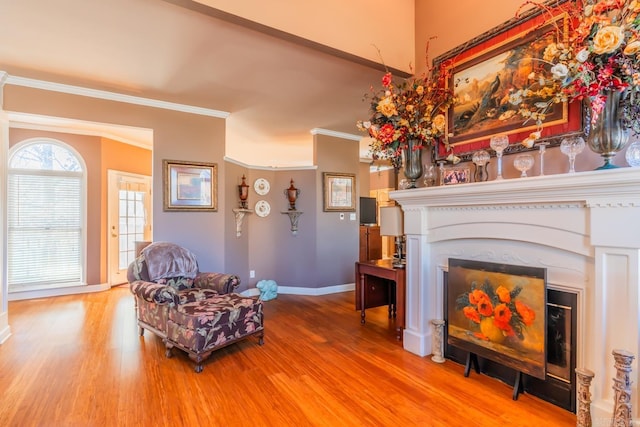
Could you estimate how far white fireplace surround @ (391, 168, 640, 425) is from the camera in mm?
1587

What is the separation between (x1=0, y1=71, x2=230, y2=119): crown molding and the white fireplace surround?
9.99 ft

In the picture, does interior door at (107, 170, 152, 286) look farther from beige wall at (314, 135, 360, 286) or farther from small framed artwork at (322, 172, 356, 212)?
small framed artwork at (322, 172, 356, 212)

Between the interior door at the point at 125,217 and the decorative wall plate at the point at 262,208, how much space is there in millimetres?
2406

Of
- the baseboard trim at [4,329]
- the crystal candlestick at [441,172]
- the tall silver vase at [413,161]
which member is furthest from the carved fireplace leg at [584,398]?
the baseboard trim at [4,329]

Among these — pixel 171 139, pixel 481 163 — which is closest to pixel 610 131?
pixel 481 163

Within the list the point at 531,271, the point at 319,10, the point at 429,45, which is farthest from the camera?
the point at 429,45

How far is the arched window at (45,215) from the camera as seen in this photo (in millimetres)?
4688

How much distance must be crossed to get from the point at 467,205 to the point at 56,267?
588 centimetres

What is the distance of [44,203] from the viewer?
4883 mm

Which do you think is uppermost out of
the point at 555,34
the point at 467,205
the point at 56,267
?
the point at 555,34

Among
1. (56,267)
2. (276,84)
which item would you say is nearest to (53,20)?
(276,84)

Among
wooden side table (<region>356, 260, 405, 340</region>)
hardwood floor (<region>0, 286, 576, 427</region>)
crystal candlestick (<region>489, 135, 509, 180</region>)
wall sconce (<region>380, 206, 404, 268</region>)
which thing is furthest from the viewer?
wall sconce (<region>380, 206, 404, 268</region>)

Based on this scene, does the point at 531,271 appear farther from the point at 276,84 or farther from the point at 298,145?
the point at 298,145

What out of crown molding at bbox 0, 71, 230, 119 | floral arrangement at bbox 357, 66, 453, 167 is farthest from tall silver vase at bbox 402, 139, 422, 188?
crown molding at bbox 0, 71, 230, 119
